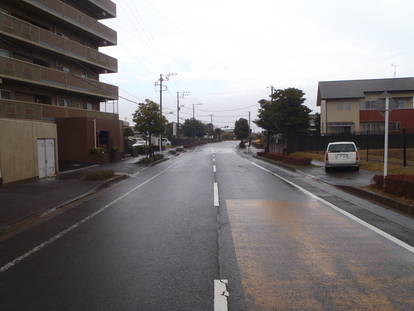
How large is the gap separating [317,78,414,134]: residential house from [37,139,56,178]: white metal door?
32.7 meters

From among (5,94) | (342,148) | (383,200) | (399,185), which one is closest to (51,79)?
(5,94)

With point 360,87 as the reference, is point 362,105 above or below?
below

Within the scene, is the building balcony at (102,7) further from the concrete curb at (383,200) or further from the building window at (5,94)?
the concrete curb at (383,200)

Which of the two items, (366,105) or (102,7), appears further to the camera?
(366,105)

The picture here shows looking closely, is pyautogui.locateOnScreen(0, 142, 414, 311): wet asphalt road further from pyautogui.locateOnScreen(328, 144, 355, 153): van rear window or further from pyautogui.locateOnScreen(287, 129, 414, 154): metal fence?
pyautogui.locateOnScreen(287, 129, 414, 154): metal fence

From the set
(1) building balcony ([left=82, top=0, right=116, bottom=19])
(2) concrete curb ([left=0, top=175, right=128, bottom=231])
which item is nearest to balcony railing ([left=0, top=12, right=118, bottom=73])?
(1) building balcony ([left=82, top=0, right=116, bottom=19])

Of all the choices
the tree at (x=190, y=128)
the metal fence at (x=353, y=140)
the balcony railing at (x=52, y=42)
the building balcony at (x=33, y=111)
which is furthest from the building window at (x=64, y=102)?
the tree at (x=190, y=128)

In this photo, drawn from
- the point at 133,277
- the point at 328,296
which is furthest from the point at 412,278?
the point at 133,277

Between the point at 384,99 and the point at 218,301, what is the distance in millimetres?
9760

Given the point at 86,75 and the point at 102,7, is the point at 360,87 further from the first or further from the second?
the point at 86,75

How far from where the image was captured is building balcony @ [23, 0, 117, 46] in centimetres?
2361

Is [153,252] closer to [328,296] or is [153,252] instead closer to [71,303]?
[71,303]

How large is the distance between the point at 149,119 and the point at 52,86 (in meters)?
8.45

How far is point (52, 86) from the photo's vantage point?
24141 millimetres
